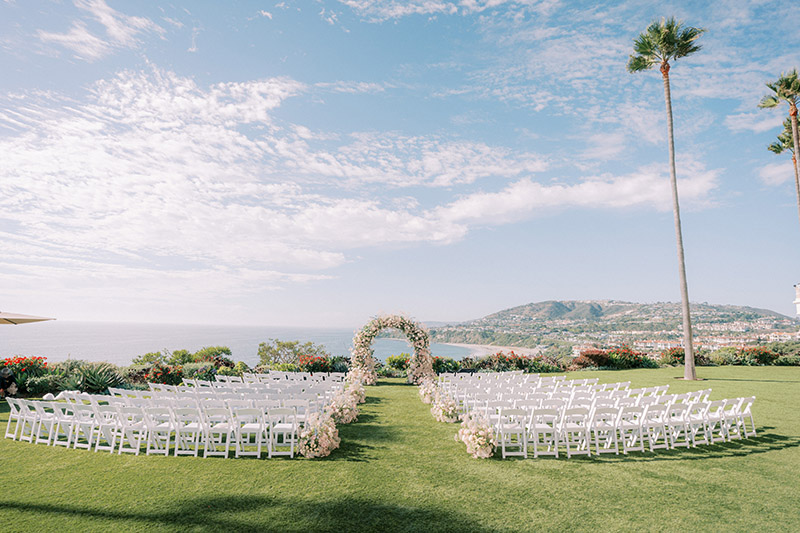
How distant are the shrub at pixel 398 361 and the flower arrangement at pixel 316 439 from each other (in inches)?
524

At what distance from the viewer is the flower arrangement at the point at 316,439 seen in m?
6.91

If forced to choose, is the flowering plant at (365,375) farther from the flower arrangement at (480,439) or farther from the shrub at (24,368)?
the shrub at (24,368)

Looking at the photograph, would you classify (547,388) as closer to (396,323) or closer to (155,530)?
(396,323)

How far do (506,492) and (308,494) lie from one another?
253cm

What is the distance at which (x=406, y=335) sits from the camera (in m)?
17.3

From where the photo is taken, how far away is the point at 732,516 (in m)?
4.86

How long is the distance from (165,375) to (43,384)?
133 inches

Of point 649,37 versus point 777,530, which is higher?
point 649,37

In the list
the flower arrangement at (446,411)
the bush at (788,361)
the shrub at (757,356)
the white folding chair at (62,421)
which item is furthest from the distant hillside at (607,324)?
the white folding chair at (62,421)

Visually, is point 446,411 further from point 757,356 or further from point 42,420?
point 757,356

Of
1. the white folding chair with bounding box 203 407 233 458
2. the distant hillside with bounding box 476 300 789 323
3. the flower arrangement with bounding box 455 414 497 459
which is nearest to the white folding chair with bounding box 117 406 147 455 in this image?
the white folding chair with bounding box 203 407 233 458

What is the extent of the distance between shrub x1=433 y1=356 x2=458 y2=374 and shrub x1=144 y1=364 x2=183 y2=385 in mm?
11078

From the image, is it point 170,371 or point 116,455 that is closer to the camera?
point 116,455

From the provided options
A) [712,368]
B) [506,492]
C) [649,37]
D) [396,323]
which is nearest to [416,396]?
[396,323]
